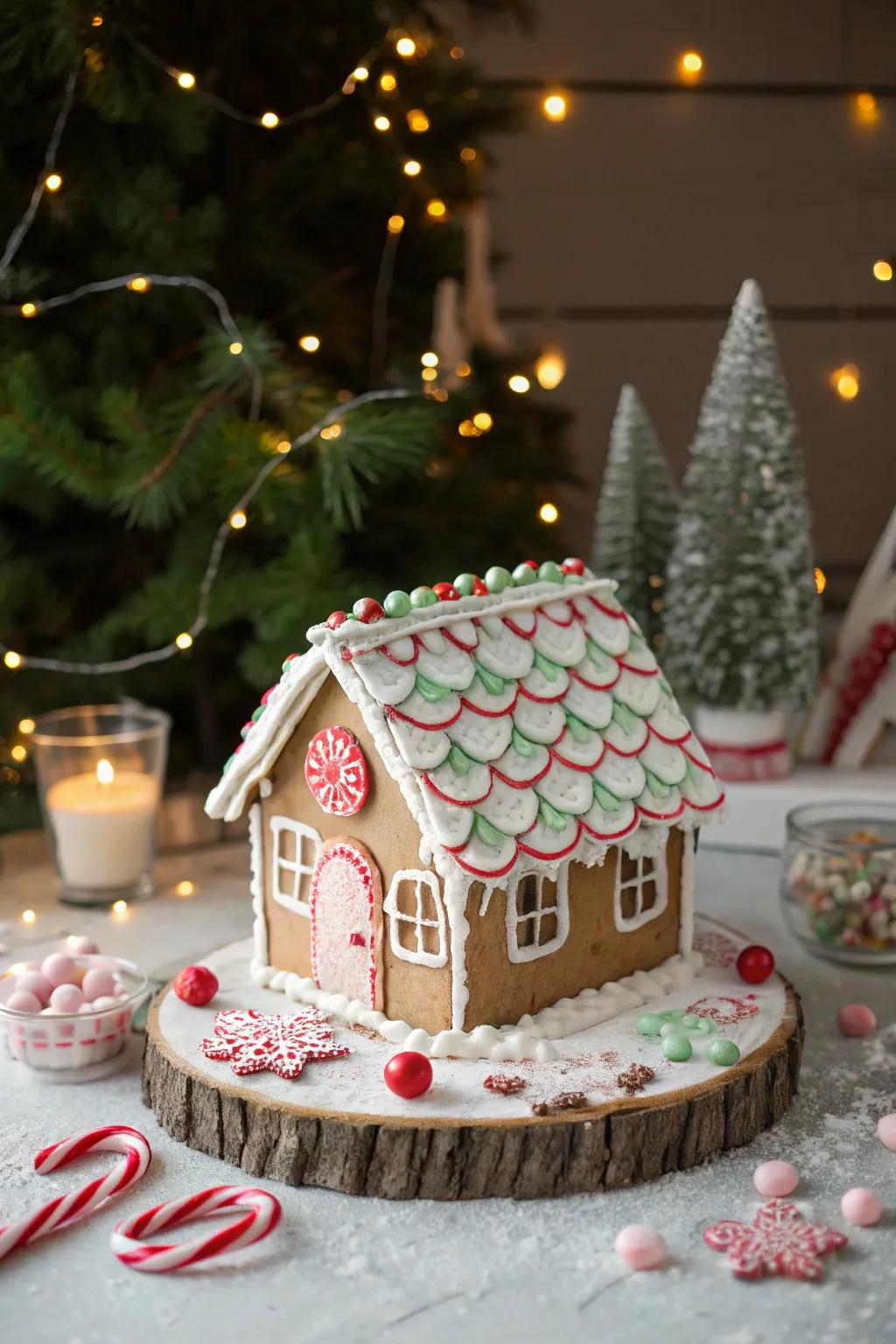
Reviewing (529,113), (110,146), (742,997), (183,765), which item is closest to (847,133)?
(529,113)

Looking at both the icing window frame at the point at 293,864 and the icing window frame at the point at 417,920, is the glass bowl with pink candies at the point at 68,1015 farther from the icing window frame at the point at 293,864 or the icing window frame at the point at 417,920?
the icing window frame at the point at 417,920

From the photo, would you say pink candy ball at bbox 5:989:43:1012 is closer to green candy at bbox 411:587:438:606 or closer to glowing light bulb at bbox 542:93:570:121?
green candy at bbox 411:587:438:606

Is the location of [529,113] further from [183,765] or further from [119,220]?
[183,765]

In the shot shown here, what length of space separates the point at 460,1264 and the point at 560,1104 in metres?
0.24

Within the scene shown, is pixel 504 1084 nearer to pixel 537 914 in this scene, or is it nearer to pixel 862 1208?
pixel 537 914

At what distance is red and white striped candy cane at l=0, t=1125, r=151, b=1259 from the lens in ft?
5.56

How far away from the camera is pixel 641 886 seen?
7.11 ft

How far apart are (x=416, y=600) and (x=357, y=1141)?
0.71 m

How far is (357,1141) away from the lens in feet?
5.82

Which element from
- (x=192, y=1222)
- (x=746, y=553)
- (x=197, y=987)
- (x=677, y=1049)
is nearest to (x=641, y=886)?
(x=677, y=1049)

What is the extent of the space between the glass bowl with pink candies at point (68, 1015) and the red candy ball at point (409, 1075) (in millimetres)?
497

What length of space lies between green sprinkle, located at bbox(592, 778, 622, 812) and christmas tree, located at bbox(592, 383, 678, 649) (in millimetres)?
1229

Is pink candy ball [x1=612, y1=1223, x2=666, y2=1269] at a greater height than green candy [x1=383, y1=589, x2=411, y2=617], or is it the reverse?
green candy [x1=383, y1=589, x2=411, y2=617]

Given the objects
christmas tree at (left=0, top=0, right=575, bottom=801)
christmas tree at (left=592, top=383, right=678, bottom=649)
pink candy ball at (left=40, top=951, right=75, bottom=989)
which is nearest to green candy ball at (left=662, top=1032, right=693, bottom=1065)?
pink candy ball at (left=40, top=951, right=75, bottom=989)
